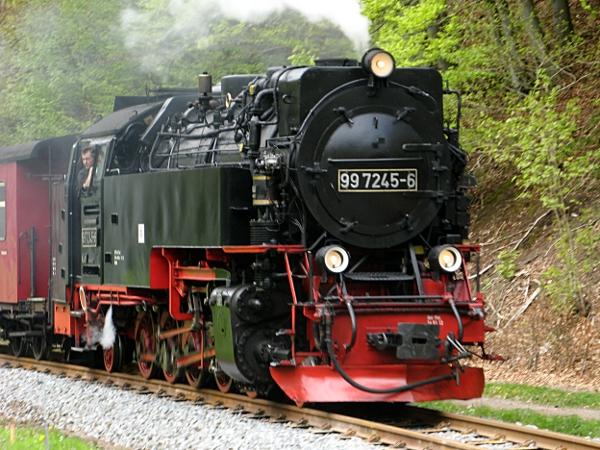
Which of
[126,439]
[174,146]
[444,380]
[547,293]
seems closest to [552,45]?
[547,293]

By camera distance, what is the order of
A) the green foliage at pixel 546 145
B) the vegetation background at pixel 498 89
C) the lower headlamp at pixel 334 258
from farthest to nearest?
the vegetation background at pixel 498 89 < the green foliage at pixel 546 145 < the lower headlamp at pixel 334 258

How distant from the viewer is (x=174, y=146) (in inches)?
543

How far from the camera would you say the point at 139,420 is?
11062 mm

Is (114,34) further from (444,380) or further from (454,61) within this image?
(444,380)

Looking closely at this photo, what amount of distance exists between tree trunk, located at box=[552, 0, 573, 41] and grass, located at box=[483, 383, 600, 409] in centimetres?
614

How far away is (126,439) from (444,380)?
9.30 feet

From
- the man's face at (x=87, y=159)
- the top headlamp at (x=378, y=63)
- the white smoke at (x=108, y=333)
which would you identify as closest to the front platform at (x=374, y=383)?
the top headlamp at (x=378, y=63)

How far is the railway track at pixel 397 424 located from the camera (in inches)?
355

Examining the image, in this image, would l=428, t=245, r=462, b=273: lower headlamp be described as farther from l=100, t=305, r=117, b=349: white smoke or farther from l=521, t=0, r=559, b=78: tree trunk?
l=521, t=0, r=559, b=78: tree trunk

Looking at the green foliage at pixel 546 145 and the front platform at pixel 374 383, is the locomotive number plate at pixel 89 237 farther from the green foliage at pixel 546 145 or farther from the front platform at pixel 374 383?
the green foliage at pixel 546 145

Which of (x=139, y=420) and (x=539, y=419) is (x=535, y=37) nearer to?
(x=539, y=419)

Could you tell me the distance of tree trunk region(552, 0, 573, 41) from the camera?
1752 cm

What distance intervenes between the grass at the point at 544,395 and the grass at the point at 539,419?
0.79 metres

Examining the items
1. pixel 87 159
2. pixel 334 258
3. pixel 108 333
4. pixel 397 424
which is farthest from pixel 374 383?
pixel 87 159
